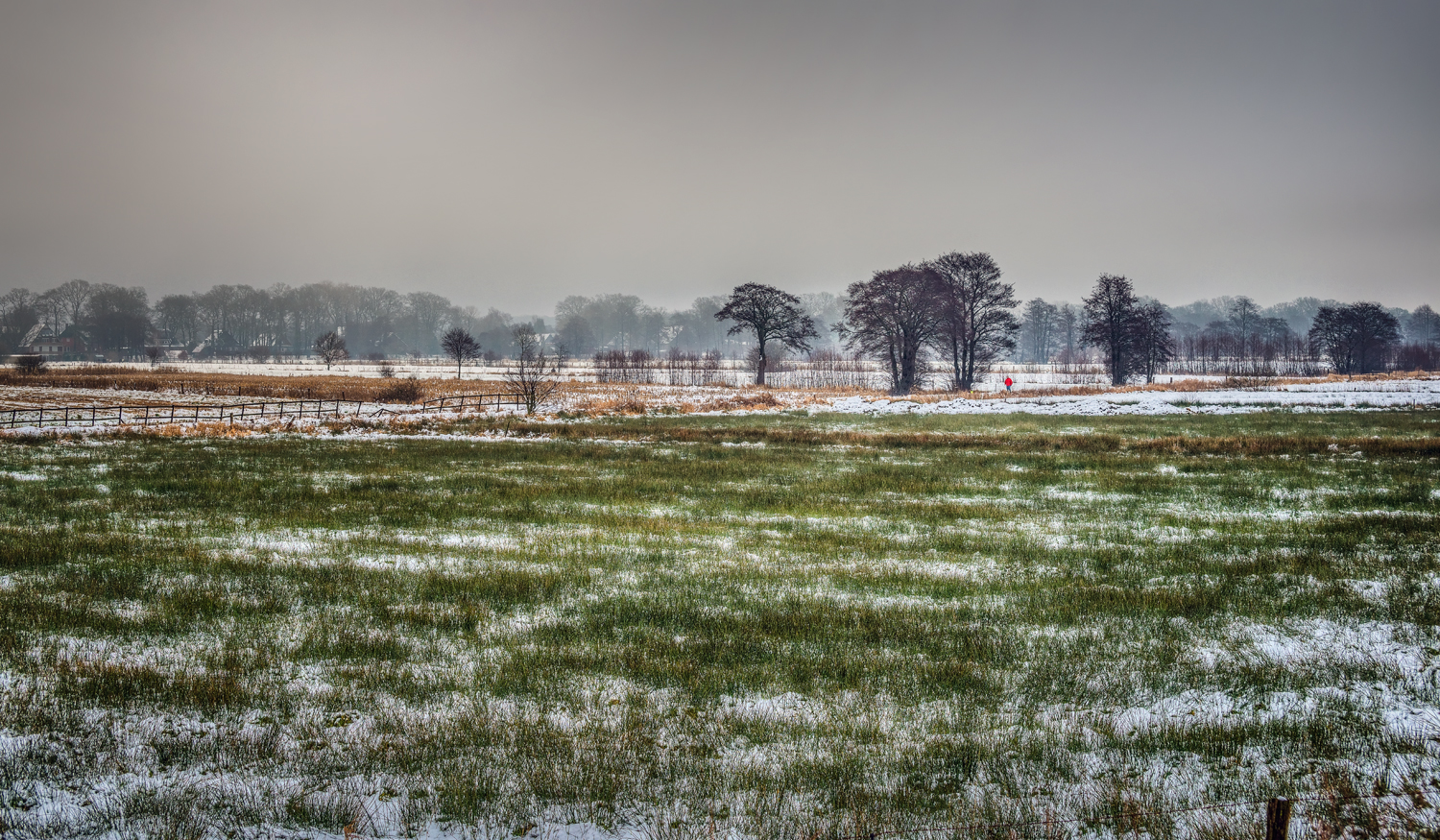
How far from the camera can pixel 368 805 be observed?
15.5ft

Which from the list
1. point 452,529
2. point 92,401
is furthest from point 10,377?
point 452,529

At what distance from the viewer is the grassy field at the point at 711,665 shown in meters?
4.80

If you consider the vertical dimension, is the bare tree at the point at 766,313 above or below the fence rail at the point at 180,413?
above

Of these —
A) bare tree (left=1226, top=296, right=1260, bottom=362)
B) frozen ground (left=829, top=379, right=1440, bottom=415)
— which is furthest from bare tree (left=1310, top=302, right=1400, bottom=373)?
frozen ground (left=829, top=379, right=1440, bottom=415)

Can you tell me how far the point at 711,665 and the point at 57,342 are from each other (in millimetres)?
208564

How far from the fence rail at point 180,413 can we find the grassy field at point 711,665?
28876mm

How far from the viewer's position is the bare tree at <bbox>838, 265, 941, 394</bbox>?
6356cm

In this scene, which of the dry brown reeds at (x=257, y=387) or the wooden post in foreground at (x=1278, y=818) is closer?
the wooden post in foreground at (x=1278, y=818)

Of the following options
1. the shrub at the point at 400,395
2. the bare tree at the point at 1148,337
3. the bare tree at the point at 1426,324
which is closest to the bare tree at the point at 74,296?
the shrub at the point at 400,395

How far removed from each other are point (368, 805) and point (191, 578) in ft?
22.2

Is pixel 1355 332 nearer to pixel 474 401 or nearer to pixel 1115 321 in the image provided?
pixel 1115 321

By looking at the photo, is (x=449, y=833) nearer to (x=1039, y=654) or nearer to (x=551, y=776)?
(x=551, y=776)

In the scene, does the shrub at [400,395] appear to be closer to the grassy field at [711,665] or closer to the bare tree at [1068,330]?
the grassy field at [711,665]

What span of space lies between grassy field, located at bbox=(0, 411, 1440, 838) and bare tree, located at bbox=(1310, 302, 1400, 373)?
9924 cm
